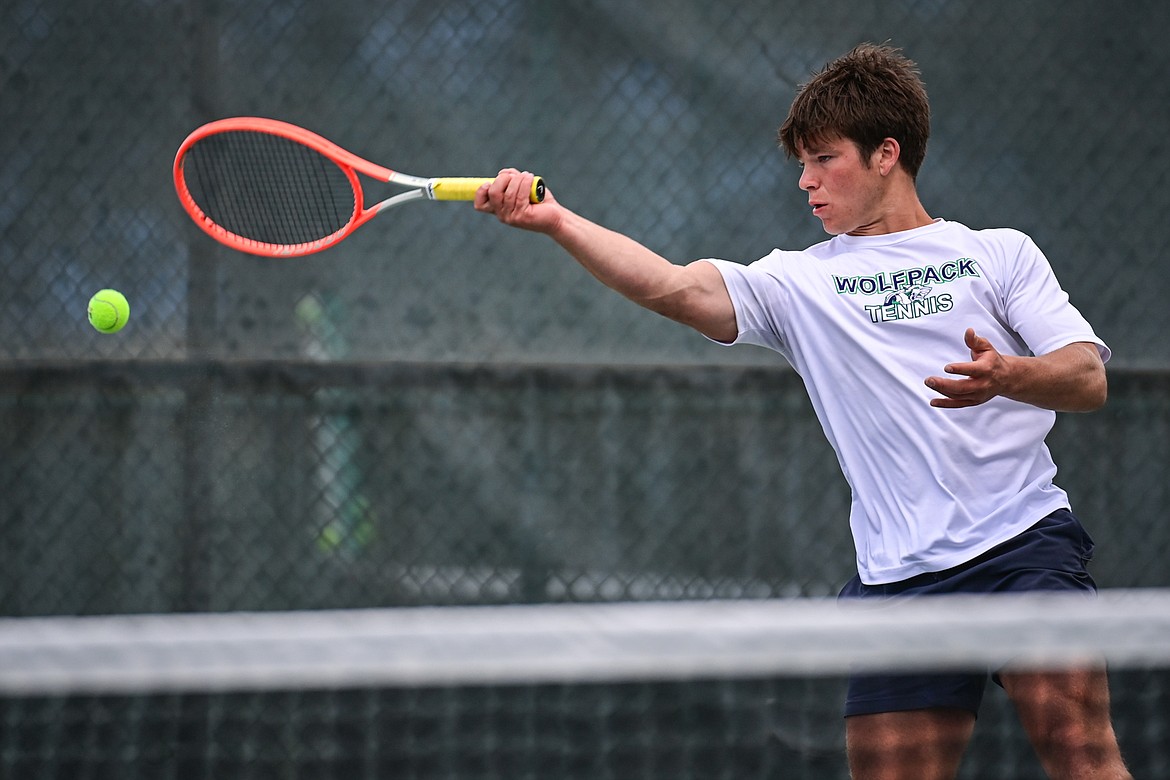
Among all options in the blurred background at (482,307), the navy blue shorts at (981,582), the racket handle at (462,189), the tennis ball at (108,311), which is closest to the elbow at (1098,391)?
the navy blue shorts at (981,582)

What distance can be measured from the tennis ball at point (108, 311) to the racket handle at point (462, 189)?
3.66 ft

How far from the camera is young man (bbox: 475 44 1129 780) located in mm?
1595

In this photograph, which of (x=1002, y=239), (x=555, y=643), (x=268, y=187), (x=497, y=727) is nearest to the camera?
(x=555, y=643)

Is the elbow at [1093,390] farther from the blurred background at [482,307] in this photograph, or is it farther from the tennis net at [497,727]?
the blurred background at [482,307]

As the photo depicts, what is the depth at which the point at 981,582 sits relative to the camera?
162cm

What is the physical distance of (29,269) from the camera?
266 cm

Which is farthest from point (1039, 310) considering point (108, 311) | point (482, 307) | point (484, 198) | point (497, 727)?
point (108, 311)

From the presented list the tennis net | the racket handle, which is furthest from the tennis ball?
the racket handle

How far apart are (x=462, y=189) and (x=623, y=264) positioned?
26 centimetres

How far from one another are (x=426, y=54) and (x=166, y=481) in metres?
1.11

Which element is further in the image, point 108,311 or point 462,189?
point 108,311

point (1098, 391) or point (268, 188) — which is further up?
point (1098, 391)

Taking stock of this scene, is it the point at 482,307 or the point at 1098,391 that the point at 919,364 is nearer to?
the point at 1098,391

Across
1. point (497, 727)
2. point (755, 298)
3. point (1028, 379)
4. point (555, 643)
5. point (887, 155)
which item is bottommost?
point (497, 727)
